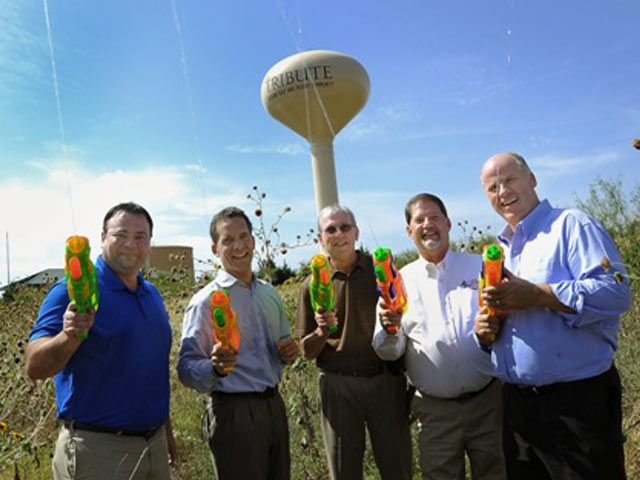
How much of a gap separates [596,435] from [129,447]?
1760mm

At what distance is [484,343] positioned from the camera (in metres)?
2.44

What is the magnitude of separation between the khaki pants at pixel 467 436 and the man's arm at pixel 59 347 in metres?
1.60

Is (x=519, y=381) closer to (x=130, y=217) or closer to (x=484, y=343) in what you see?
(x=484, y=343)

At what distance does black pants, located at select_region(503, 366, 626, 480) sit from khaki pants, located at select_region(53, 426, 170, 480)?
5.02 feet

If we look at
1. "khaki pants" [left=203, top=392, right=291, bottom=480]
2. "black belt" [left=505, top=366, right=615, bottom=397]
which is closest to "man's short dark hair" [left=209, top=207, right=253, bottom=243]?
"khaki pants" [left=203, top=392, right=291, bottom=480]

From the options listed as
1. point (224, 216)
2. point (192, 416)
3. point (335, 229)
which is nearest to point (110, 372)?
point (224, 216)

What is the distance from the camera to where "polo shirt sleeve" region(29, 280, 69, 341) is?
2.12 m

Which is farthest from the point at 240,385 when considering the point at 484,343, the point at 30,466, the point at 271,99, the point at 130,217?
the point at 271,99

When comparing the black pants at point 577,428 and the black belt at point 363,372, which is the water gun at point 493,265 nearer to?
the black pants at point 577,428

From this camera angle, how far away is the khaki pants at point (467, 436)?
2602mm

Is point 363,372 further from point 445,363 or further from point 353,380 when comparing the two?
point 445,363

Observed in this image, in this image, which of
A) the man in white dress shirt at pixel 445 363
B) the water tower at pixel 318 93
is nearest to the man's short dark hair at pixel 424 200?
the man in white dress shirt at pixel 445 363

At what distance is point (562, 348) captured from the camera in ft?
6.92

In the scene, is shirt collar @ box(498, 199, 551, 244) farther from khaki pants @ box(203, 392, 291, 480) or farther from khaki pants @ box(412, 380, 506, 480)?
khaki pants @ box(203, 392, 291, 480)
